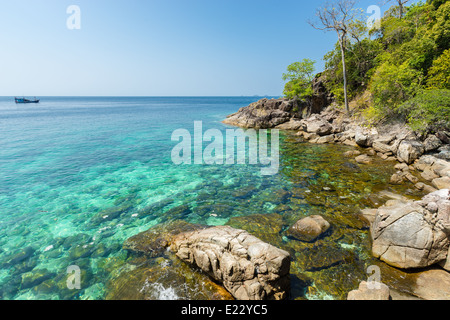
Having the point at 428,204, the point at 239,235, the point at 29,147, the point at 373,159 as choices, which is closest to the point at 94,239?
the point at 239,235

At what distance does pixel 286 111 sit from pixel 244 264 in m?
46.0

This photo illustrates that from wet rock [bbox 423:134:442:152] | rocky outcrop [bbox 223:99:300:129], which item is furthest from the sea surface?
rocky outcrop [bbox 223:99:300:129]

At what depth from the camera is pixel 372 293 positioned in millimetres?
6016

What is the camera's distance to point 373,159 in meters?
19.9

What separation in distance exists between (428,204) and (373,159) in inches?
531

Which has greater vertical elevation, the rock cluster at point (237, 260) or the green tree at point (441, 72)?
the green tree at point (441, 72)

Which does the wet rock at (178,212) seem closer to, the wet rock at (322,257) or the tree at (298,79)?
the wet rock at (322,257)

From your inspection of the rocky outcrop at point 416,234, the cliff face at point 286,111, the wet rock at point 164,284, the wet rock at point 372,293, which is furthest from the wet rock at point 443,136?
the cliff face at point 286,111

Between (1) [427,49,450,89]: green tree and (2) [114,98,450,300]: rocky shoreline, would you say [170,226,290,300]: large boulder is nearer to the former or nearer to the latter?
(2) [114,98,450,300]: rocky shoreline

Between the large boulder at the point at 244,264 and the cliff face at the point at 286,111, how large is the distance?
1486 inches

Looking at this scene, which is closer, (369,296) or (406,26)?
(369,296)

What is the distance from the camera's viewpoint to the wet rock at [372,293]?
594cm

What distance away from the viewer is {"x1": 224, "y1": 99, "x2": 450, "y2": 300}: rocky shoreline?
24.7 ft
